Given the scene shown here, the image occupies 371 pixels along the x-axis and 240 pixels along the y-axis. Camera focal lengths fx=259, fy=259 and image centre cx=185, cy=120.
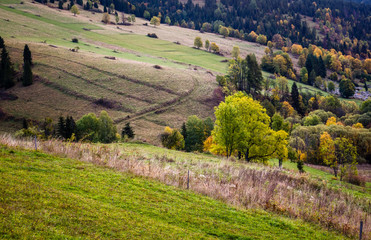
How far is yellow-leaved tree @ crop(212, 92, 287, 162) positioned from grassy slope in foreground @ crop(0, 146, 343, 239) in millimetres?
29860

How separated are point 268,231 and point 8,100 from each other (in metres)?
94.3

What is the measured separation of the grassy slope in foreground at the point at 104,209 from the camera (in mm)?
7949

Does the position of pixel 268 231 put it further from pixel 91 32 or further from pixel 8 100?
pixel 91 32

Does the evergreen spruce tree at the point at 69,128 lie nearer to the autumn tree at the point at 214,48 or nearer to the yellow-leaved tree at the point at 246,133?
the yellow-leaved tree at the point at 246,133

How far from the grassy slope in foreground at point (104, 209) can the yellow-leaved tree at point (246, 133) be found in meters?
29.9

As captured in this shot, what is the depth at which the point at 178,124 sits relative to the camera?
8606 cm

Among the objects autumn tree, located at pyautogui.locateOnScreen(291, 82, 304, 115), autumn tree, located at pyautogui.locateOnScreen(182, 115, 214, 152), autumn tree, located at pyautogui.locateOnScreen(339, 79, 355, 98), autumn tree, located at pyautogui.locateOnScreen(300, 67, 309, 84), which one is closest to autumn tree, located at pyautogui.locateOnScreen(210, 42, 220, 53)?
autumn tree, located at pyautogui.locateOnScreen(300, 67, 309, 84)

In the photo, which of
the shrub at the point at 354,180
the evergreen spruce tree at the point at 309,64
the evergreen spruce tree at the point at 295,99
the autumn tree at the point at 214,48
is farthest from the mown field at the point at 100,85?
the evergreen spruce tree at the point at 309,64

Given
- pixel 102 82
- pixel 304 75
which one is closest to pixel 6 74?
pixel 102 82

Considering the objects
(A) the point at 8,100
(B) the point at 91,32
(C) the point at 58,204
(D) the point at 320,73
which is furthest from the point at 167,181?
(D) the point at 320,73

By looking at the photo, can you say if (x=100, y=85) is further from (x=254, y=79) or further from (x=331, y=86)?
(x=331, y=86)

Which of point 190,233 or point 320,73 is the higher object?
point 320,73

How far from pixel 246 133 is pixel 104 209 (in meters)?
34.7

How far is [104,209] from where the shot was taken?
948 cm
